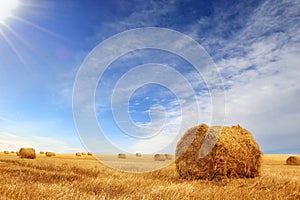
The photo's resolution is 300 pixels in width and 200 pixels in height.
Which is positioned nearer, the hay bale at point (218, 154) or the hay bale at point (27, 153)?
the hay bale at point (218, 154)

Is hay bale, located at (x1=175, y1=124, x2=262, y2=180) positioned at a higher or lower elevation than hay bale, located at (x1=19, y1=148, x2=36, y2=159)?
lower

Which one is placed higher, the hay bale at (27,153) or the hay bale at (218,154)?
the hay bale at (27,153)

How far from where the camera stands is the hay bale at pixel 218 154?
10148 millimetres

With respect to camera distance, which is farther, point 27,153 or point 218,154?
point 27,153

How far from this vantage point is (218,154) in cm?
1019

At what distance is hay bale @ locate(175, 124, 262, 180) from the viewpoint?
1015 centimetres

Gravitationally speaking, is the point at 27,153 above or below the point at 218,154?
above

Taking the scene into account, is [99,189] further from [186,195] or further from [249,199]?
[249,199]

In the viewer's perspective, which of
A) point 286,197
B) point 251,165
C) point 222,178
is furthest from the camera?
point 251,165

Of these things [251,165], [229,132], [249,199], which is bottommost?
[249,199]

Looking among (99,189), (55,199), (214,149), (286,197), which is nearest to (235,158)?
(214,149)

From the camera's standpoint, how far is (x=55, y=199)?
15.4 feet

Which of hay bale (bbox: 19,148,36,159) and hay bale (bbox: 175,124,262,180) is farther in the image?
hay bale (bbox: 19,148,36,159)

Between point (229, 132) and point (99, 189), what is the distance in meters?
6.07
